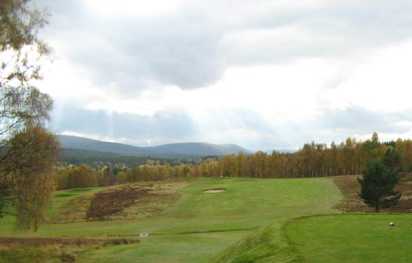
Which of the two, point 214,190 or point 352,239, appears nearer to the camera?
point 352,239

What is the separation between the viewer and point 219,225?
55.2 m

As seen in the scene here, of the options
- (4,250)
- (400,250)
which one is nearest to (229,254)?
(400,250)

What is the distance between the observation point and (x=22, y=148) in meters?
25.1

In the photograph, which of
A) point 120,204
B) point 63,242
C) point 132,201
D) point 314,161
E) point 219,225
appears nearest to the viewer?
point 63,242

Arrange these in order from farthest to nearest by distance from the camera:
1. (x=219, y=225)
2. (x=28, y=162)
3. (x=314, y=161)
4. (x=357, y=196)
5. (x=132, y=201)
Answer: (x=314, y=161), (x=132, y=201), (x=357, y=196), (x=219, y=225), (x=28, y=162)

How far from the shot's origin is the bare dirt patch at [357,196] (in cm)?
6456

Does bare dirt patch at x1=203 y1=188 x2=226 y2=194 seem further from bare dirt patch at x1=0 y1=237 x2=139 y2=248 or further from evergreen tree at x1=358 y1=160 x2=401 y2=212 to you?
bare dirt patch at x1=0 y1=237 x2=139 y2=248

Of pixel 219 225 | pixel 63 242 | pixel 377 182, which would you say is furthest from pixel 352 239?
pixel 377 182

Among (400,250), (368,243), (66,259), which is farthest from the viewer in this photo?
(66,259)

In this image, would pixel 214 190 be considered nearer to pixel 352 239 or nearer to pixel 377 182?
pixel 377 182

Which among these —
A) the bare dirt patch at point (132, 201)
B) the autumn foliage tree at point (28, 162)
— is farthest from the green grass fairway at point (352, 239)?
the bare dirt patch at point (132, 201)

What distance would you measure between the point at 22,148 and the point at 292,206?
52.0m

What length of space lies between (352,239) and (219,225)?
1410 inches

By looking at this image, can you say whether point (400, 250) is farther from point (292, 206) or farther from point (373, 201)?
point (292, 206)
